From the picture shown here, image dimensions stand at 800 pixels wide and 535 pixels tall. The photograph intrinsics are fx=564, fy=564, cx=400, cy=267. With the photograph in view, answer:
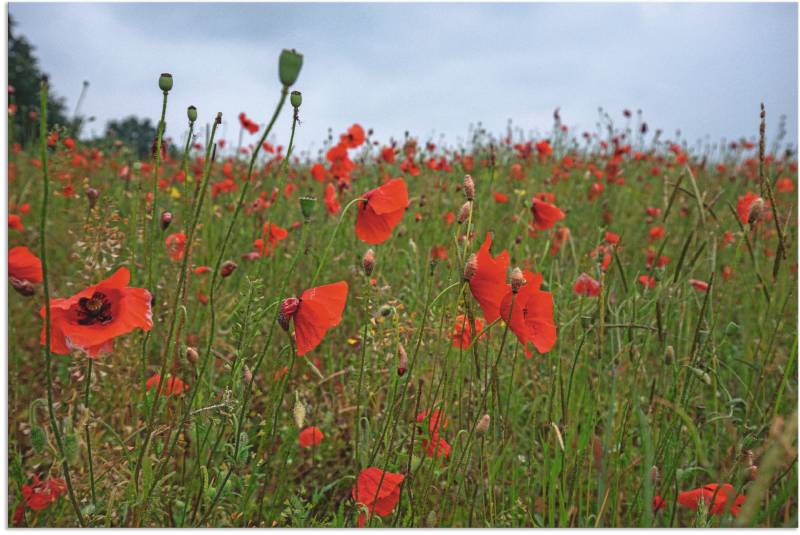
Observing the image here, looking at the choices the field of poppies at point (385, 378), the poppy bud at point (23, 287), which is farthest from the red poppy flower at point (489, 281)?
the poppy bud at point (23, 287)

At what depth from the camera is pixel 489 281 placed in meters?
0.99

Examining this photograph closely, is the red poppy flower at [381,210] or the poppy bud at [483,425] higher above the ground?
the red poppy flower at [381,210]

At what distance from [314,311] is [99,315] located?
1.20 ft

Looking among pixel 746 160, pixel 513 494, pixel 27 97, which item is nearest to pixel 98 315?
pixel 513 494

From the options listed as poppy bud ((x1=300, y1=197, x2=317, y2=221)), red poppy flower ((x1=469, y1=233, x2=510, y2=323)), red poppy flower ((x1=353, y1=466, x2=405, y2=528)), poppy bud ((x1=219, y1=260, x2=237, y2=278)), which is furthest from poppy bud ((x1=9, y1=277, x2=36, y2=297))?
red poppy flower ((x1=469, y1=233, x2=510, y2=323))

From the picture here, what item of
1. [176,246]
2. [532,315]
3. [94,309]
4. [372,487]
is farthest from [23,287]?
[532,315]

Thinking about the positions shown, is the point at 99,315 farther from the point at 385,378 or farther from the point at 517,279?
the point at 385,378

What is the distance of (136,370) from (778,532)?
1478mm

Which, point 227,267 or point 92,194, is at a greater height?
point 92,194

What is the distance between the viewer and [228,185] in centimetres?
304

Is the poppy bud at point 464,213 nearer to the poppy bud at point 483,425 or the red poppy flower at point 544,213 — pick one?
the poppy bud at point 483,425

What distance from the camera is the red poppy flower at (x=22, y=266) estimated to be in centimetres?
107

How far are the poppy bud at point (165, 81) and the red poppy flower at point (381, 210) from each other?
1.38 feet

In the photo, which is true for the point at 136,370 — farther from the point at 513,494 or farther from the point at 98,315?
the point at 513,494
